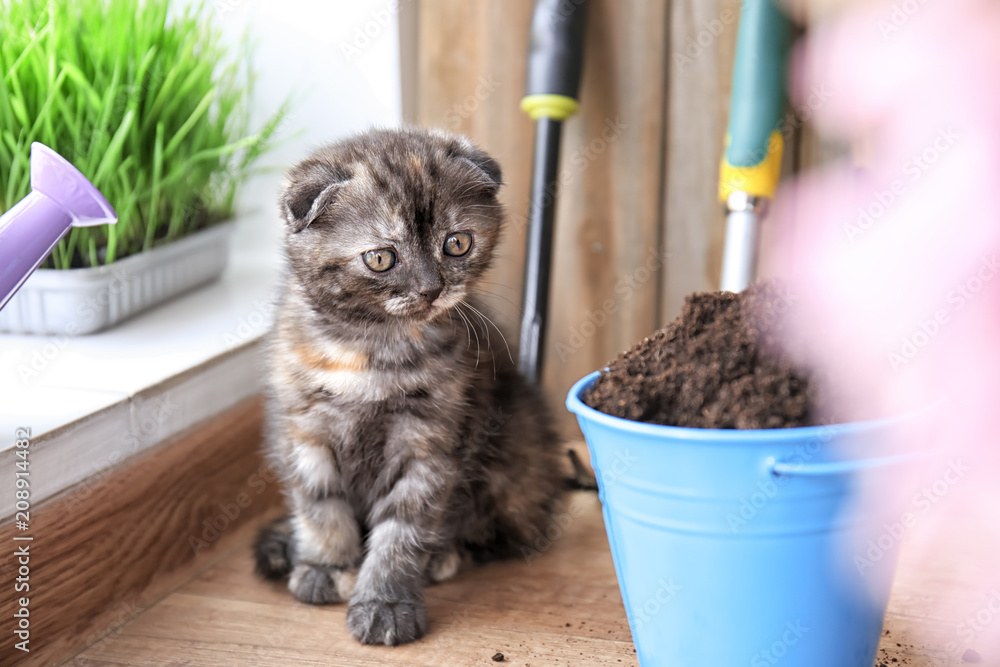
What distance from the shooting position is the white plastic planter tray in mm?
1169

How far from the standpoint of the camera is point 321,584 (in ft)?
3.59

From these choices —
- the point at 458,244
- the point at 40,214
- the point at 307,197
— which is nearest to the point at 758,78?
the point at 458,244

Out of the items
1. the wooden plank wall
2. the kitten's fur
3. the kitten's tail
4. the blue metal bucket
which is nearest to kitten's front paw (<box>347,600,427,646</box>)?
the kitten's fur

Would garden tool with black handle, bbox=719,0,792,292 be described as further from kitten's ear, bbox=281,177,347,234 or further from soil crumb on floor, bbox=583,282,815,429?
kitten's ear, bbox=281,177,347,234

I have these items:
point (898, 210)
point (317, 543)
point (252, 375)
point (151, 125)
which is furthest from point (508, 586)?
point (151, 125)

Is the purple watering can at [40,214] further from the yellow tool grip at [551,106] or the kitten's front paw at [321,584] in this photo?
the yellow tool grip at [551,106]

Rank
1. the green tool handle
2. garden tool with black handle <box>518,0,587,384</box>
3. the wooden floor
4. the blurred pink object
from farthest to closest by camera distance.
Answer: garden tool with black handle <box>518,0,587,384</box>
the green tool handle
the wooden floor
the blurred pink object

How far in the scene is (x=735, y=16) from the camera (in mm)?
1388

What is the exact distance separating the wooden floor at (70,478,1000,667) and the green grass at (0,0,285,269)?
1.65ft

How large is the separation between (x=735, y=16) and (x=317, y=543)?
39.8 inches

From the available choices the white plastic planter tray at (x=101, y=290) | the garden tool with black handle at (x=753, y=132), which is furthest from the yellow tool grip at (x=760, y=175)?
the white plastic planter tray at (x=101, y=290)

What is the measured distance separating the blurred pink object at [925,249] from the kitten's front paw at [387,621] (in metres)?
0.53

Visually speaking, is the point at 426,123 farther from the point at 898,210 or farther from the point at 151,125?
the point at 898,210

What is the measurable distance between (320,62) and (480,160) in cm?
61
